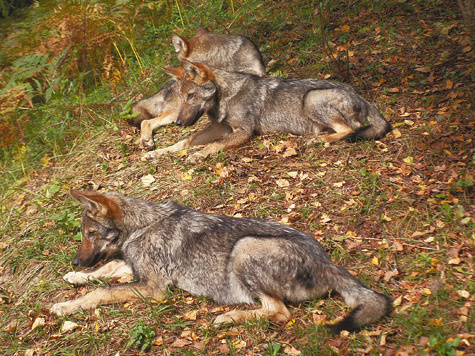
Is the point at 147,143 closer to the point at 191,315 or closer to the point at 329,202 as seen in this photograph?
the point at 329,202

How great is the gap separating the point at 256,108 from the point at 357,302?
4.46 meters

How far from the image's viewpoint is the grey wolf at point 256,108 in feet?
24.2

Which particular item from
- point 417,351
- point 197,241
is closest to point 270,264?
point 197,241

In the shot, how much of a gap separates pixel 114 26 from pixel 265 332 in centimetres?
900

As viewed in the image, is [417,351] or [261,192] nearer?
[417,351]

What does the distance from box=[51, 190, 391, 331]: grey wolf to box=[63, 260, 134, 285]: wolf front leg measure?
1 cm

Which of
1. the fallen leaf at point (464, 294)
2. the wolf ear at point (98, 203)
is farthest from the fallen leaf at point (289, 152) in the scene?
the fallen leaf at point (464, 294)

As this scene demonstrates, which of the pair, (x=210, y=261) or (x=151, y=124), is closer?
(x=210, y=261)

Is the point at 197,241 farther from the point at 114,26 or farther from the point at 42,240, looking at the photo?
the point at 114,26

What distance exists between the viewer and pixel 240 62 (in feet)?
30.5

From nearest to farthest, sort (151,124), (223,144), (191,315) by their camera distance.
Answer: (191,315) < (223,144) < (151,124)

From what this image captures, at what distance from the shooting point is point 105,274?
5480 mm

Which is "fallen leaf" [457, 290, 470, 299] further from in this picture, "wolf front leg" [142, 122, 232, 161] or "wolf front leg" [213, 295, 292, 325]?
"wolf front leg" [142, 122, 232, 161]

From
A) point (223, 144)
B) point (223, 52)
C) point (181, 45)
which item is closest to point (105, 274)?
point (223, 144)
